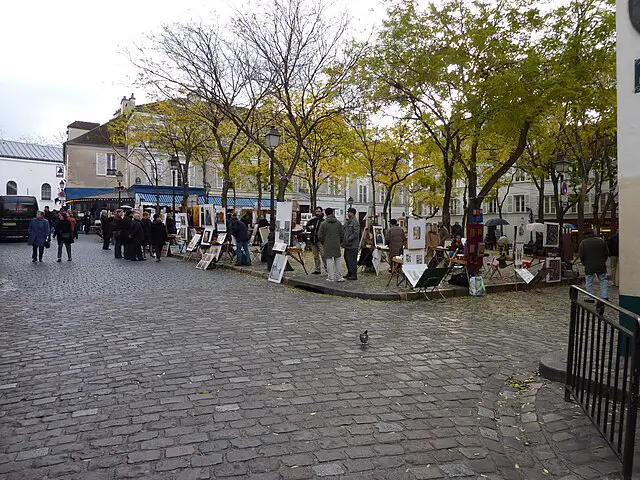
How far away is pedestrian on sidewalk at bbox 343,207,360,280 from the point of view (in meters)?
13.7

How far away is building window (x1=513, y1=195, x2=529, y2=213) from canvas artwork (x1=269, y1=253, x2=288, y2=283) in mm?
44083

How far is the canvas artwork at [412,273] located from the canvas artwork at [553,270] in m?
4.84

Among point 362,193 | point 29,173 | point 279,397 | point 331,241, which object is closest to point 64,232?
point 331,241

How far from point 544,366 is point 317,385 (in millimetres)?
2587

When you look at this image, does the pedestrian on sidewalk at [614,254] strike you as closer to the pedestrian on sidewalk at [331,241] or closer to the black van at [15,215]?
the pedestrian on sidewalk at [331,241]

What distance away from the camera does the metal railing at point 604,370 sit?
3205mm

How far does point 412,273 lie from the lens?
485 inches

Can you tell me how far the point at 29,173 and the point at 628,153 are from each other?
73.8m

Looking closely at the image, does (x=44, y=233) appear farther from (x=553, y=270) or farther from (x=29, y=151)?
(x=29, y=151)

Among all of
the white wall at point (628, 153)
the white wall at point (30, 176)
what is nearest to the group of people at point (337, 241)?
the white wall at point (628, 153)

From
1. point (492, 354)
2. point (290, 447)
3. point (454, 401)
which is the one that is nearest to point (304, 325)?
point (492, 354)

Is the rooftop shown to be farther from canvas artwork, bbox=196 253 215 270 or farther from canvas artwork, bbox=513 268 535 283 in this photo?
canvas artwork, bbox=513 268 535 283

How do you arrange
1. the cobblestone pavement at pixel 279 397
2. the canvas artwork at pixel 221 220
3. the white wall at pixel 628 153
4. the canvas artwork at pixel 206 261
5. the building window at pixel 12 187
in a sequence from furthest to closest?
1. the building window at pixel 12 187
2. the canvas artwork at pixel 221 220
3. the canvas artwork at pixel 206 261
4. the white wall at pixel 628 153
5. the cobblestone pavement at pixel 279 397

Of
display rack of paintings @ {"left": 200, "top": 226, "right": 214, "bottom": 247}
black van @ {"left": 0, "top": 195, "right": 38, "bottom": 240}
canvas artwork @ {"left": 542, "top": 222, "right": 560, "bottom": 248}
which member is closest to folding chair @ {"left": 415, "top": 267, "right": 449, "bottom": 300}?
canvas artwork @ {"left": 542, "top": 222, "right": 560, "bottom": 248}
